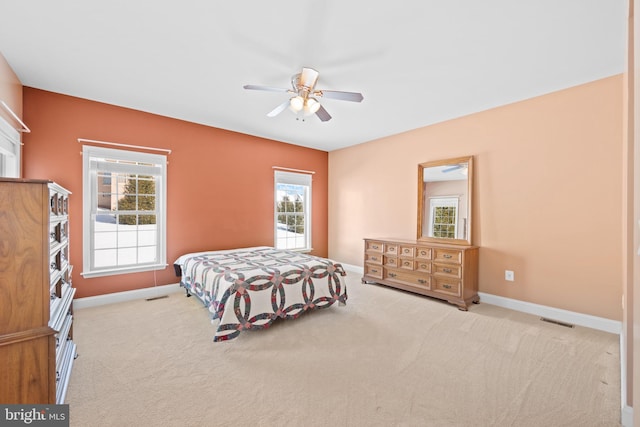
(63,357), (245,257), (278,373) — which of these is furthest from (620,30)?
Result: (63,357)

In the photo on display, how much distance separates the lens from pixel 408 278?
4.06 m

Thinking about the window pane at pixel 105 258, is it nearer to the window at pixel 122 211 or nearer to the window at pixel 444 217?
the window at pixel 122 211

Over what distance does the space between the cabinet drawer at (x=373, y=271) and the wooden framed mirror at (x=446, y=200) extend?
2.73 feet

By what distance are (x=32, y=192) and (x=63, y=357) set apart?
49.0 inches

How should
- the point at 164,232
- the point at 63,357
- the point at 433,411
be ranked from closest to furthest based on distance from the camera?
the point at 433,411
the point at 63,357
the point at 164,232

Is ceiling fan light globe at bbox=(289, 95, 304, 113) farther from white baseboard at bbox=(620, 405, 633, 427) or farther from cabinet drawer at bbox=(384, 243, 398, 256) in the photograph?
white baseboard at bbox=(620, 405, 633, 427)

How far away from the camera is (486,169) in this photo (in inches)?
145

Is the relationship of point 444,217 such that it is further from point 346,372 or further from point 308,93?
point 346,372

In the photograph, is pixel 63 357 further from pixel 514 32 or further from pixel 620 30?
pixel 620 30

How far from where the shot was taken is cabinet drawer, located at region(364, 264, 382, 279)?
14.6ft

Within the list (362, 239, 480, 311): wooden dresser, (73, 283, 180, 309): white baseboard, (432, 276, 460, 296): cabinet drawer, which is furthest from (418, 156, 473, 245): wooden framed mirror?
(73, 283, 180, 309): white baseboard

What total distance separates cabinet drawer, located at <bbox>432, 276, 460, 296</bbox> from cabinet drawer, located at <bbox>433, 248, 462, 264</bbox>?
254 millimetres

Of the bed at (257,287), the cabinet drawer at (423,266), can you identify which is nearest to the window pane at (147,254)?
the bed at (257,287)

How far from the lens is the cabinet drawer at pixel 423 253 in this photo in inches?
151
